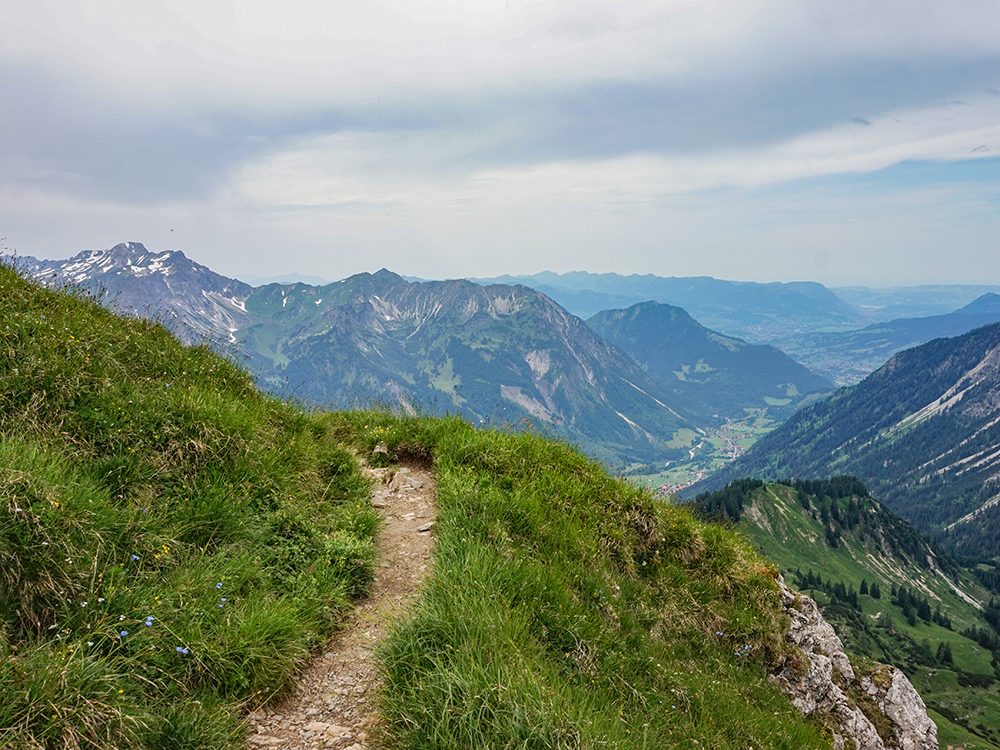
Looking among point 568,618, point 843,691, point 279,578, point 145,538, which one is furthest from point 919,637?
point 145,538

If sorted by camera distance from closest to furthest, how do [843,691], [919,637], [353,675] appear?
[353,675]
[843,691]
[919,637]

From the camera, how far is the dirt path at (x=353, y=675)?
4375 millimetres

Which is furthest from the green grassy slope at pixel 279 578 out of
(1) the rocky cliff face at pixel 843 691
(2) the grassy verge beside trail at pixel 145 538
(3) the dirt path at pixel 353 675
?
(1) the rocky cliff face at pixel 843 691

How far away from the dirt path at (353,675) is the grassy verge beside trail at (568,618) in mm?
404

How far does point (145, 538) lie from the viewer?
5375mm

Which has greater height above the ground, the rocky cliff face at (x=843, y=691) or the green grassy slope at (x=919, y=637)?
the rocky cliff face at (x=843, y=691)

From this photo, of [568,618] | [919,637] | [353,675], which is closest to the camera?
[353,675]

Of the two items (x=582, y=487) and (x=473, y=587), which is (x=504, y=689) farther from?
(x=582, y=487)

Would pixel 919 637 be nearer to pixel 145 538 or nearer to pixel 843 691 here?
pixel 843 691

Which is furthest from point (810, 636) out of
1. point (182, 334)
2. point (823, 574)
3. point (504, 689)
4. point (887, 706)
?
point (823, 574)

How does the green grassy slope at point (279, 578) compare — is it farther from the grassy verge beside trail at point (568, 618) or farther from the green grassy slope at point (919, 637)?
the green grassy slope at point (919, 637)

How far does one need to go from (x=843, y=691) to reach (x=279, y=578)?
44.0 ft

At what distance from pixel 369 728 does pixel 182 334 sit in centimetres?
902

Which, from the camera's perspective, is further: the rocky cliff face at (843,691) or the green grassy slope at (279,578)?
the rocky cliff face at (843,691)
